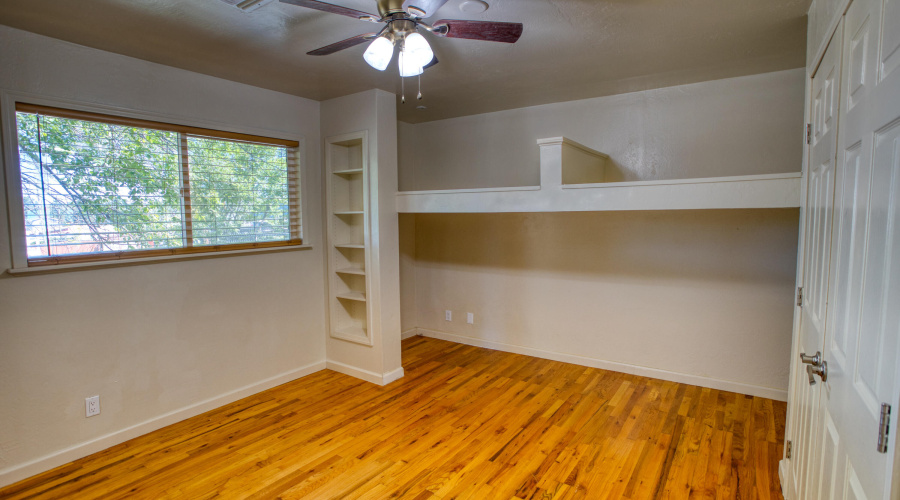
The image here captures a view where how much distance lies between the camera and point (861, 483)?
0.97 metres

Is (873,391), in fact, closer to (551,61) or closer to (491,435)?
(491,435)

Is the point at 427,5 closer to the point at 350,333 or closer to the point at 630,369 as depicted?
the point at 350,333

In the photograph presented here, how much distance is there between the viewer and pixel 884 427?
0.84 meters

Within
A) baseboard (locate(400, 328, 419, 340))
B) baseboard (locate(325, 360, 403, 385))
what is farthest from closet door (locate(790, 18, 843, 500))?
baseboard (locate(400, 328, 419, 340))

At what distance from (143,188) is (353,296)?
67.9 inches

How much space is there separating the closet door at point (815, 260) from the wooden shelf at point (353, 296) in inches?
116

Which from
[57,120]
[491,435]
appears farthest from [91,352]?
[491,435]

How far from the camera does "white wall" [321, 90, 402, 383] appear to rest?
3502 millimetres

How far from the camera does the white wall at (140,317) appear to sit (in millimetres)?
2379

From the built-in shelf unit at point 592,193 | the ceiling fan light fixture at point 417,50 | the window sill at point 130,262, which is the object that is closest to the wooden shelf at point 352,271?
the window sill at point 130,262

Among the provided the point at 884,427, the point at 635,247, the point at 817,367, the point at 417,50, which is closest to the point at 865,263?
the point at 884,427

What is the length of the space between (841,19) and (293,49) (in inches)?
99.4

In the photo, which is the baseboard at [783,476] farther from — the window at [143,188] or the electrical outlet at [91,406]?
the electrical outlet at [91,406]

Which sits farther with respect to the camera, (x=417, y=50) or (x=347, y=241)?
(x=347, y=241)
